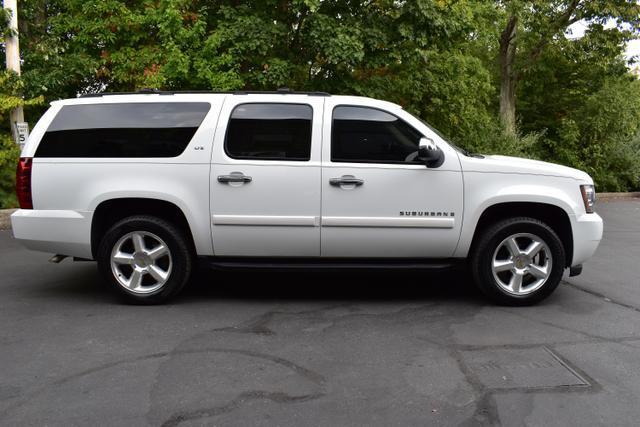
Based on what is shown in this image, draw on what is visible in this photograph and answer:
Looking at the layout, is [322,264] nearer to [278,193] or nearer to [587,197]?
[278,193]

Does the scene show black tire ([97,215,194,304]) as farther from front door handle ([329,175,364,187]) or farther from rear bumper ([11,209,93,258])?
front door handle ([329,175,364,187])

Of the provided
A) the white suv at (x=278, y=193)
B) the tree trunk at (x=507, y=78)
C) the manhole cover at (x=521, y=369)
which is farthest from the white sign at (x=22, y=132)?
the tree trunk at (x=507, y=78)

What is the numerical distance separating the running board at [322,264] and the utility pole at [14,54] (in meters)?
7.03

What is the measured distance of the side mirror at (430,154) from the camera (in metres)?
5.01

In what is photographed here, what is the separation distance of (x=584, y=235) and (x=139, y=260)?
4.04 m

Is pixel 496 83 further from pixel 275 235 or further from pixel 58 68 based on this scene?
pixel 275 235

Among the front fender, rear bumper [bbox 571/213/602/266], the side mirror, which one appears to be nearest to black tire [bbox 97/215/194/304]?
the side mirror

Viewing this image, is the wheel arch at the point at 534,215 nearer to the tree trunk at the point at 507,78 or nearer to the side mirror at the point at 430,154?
the side mirror at the point at 430,154

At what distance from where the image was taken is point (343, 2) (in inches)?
467

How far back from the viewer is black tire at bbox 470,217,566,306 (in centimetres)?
528

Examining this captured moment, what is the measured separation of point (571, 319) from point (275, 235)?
8.71 feet

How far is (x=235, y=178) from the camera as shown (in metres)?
5.17

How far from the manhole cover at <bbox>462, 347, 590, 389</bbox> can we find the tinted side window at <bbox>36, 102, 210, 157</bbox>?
122 inches

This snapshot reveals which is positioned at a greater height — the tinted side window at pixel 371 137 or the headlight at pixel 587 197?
the tinted side window at pixel 371 137
